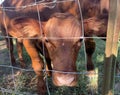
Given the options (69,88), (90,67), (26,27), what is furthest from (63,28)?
(90,67)

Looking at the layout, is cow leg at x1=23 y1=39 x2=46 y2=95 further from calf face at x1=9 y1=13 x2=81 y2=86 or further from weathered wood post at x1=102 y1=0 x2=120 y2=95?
weathered wood post at x1=102 y1=0 x2=120 y2=95

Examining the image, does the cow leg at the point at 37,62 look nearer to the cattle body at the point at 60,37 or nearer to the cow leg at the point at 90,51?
the cattle body at the point at 60,37

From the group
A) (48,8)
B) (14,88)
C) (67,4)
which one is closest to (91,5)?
(67,4)

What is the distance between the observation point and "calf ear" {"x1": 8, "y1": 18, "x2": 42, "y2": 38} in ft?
10.6

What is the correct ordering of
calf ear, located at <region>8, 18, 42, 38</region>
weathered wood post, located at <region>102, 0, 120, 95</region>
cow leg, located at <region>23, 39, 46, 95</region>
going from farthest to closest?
1. cow leg, located at <region>23, 39, 46, 95</region>
2. calf ear, located at <region>8, 18, 42, 38</region>
3. weathered wood post, located at <region>102, 0, 120, 95</region>

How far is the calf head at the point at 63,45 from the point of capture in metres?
3.07

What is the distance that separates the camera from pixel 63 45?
3.19 m

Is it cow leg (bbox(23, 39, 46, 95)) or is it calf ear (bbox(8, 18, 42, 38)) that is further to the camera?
cow leg (bbox(23, 39, 46, 95))

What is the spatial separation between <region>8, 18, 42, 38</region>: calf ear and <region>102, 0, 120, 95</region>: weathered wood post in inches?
50.7

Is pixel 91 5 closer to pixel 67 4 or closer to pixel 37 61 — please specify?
pixel 67 4

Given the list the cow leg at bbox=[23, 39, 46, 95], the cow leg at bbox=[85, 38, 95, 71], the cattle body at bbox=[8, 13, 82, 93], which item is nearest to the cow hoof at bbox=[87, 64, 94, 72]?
the cow leg at bbox=[85, 38, 95, 71]

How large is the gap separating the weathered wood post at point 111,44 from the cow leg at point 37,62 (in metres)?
1.75

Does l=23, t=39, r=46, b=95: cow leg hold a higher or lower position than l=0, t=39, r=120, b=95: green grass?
higher

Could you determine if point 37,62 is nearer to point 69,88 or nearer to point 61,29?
point 69,88
